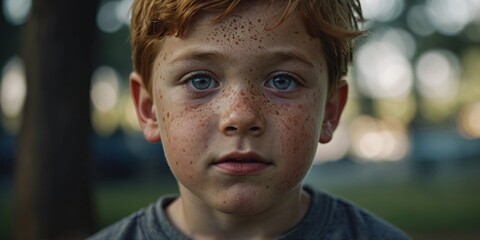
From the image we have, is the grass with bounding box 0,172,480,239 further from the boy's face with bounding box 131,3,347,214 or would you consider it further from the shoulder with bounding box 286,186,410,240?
the boy's face with bounding box 131,3,347,214

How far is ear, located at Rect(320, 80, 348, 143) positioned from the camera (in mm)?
2584

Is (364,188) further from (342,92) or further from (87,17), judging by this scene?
(342,92)

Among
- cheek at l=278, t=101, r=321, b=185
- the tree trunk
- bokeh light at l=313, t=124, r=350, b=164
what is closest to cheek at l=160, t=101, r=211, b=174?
cheek at l=278, t=101, r=321, b=185

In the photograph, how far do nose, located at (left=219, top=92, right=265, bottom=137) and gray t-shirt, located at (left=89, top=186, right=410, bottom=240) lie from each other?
496 millimetres

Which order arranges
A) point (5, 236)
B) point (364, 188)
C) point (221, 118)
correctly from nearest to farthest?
1. point (221, 118)
2. point (5, 236)
3. point (364, 188)

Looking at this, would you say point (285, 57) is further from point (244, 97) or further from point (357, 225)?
point (357, 225)

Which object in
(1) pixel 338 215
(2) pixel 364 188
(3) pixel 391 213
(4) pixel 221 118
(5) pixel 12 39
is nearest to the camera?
(4) pixel 221 118

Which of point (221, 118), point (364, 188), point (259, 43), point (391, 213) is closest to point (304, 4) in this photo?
point (259, 43)

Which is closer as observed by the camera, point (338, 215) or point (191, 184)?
point (191, 184)

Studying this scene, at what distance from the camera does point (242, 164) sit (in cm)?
216

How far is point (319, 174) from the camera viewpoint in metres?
21.5

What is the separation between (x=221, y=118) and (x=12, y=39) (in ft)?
73.9

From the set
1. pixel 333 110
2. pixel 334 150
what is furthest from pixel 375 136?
pixel 333 110

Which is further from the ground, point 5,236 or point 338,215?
point 338,215
